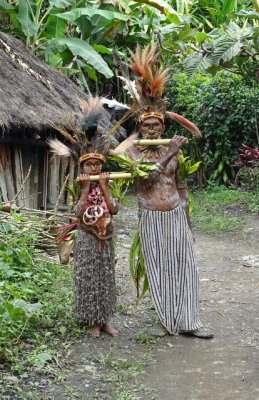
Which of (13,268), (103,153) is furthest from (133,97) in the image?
(13,268)

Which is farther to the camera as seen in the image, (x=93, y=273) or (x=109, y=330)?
(x=109, y=330)

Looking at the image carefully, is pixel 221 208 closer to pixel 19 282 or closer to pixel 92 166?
pixel 19 282

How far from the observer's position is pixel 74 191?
193 inches

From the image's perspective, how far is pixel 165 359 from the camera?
439cm

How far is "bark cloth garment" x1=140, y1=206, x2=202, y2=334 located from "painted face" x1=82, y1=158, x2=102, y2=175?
545mm

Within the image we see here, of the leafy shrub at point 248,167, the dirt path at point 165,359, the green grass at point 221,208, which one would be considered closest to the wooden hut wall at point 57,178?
the green grass at point 221,208

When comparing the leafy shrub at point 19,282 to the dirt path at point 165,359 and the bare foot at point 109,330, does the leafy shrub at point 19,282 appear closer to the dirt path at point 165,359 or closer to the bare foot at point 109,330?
the dirt path at point 165,359

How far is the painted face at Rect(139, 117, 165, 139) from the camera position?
4.80 meters

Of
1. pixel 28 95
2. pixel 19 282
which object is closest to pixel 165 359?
pixel 19 282

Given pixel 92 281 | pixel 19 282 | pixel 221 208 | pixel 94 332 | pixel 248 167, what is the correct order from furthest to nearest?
pixel 248 167 < pixel 221 208 < pixel 19 282 < pixel 94 332 < pixel 92 281

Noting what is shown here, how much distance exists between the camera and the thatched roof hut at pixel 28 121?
7.60m

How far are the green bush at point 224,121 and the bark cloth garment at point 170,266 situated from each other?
355 inches

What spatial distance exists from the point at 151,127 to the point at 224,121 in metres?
9.22

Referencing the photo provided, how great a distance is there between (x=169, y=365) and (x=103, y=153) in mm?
1689
